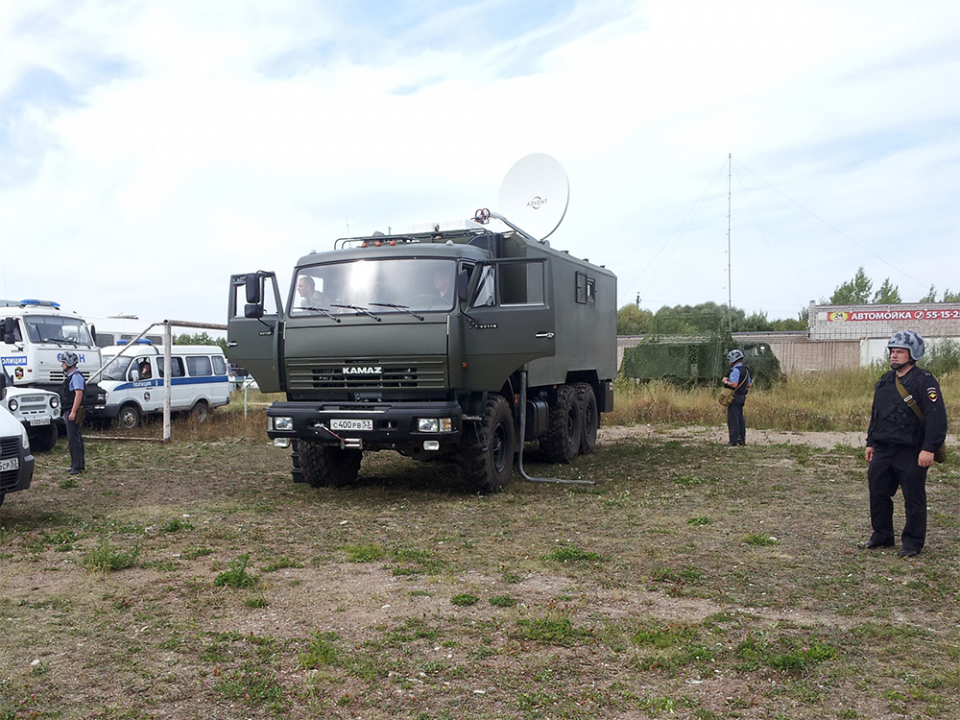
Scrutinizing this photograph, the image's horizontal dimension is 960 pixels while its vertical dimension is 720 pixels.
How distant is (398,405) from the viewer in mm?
9172

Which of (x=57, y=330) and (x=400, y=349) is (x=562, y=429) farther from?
(x=57, y=330)

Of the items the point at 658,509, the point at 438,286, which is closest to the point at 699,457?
the point at 658,509

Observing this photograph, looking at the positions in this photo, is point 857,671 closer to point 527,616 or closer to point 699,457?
point 527,616

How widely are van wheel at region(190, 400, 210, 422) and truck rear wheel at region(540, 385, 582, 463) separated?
1088cm

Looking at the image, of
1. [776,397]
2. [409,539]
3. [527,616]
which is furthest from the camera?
[776,397]

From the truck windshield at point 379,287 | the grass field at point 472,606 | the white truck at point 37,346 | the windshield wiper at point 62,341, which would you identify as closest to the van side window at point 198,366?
the white truck at point 37,346

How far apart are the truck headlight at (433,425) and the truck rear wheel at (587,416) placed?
460cm

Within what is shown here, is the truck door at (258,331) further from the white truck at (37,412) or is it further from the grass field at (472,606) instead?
the white truck at (37,412)

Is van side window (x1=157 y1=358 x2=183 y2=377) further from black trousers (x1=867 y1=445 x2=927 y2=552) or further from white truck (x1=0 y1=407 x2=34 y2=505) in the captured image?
black trousers (x1=867 y1=445 x2=927 y2=552)

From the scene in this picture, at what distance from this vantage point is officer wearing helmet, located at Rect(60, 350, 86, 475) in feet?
38.0

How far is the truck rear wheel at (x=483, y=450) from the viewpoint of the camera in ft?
31.6

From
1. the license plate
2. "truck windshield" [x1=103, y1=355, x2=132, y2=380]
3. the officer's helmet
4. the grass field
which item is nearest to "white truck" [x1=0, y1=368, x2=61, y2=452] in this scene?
the grass field

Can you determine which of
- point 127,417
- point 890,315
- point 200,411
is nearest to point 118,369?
point 127,417

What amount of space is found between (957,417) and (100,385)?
64.0ft
